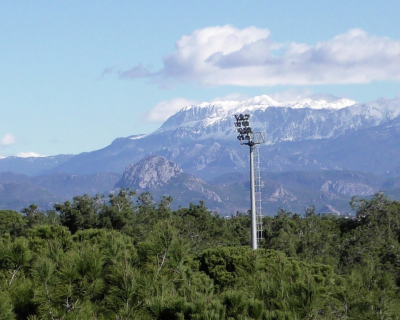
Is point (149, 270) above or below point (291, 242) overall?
above

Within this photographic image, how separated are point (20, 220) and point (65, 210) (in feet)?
28.6

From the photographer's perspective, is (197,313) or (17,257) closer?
(197,313)

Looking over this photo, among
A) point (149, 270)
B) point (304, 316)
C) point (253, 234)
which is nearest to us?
point (304, 316)

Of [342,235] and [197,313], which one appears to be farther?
[342,235]

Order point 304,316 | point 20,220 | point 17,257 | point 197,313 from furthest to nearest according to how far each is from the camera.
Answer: point 20,220 < point 17,257 < point 304,316 < point 197,313

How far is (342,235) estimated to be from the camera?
81.1 meters

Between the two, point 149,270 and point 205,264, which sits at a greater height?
point 149,270

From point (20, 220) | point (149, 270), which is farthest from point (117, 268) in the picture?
point (20, 220)

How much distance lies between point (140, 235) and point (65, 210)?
15162 millimetres

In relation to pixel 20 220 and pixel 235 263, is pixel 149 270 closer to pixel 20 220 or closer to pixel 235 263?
pixel 235 263

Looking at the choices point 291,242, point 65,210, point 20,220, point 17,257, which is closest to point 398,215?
point 291,242

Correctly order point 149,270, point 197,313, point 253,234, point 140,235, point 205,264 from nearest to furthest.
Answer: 1. point 197,313
2. point 149,270
3. point 205,264
4. point 253,234
5. point 140,235

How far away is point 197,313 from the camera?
17.7m

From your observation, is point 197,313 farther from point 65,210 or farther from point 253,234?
point 65,210
